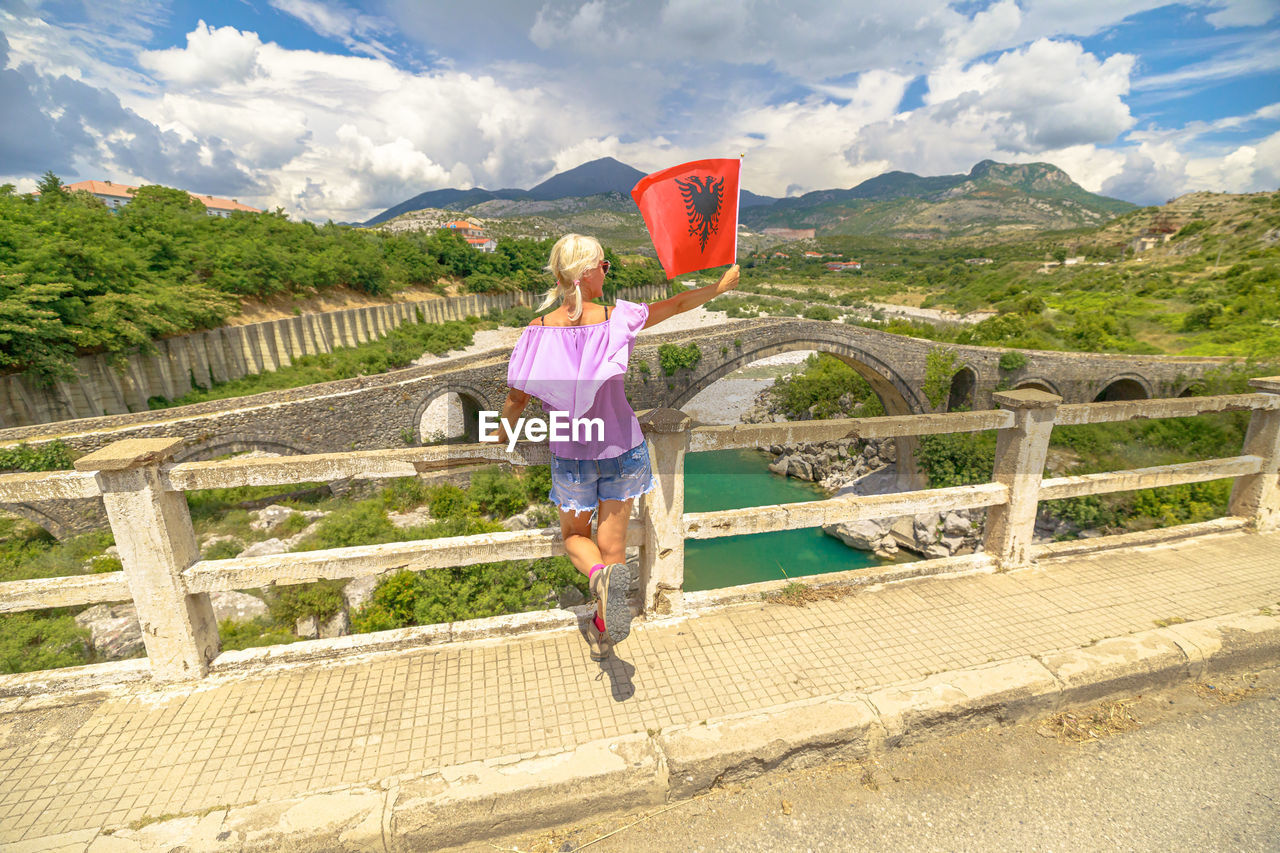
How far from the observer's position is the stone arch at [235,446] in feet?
42.1

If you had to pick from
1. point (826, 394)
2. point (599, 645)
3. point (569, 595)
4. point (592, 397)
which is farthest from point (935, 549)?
point (826, 394)

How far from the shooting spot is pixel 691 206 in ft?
7.65

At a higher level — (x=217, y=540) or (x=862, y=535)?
(x=217, y=540)

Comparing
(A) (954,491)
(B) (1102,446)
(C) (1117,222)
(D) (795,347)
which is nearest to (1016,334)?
(D) (795,347)

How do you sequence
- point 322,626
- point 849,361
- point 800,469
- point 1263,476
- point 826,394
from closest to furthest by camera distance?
point 1263,476 < point 322,626 < point 800,469 < point 849,361 < point 826,394

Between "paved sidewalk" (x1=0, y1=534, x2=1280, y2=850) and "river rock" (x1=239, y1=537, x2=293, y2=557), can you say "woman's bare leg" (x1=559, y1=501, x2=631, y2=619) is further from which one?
"river rock" (x1=239, y1=537, x2=293, y2=557)

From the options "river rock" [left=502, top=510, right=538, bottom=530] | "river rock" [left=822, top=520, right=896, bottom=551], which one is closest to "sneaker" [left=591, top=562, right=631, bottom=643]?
"river rock" [left=502, top=510, right=538, bottom=530]

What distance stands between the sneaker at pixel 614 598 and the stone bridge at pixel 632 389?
13925 millimetres

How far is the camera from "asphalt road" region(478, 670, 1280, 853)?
178 cm

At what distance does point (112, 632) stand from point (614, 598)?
8.55 m

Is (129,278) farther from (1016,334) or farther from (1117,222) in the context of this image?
(1117,222)

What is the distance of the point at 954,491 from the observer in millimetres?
3006

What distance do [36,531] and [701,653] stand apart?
1558cm

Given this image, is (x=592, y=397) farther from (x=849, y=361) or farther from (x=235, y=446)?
(x=849, y=361)
